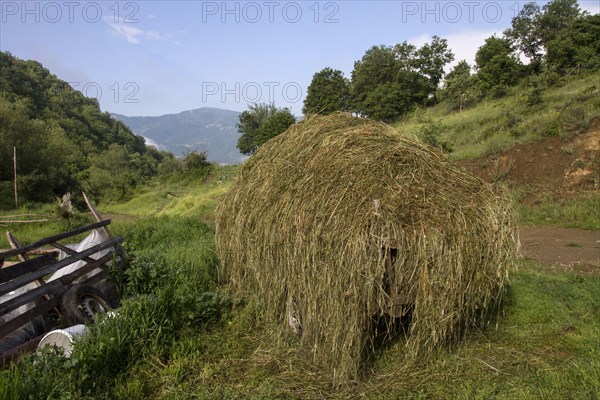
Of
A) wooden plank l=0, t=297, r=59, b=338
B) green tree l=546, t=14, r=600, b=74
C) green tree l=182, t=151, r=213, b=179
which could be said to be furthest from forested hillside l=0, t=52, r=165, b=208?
green tree l=546, t=14, r=600, b=74

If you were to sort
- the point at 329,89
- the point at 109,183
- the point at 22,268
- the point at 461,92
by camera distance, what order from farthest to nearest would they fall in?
the point at 329,89, the point at 109,183, the point at 461,92, the point at 22,268

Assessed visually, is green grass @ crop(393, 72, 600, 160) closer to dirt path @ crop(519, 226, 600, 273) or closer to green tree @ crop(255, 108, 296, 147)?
dirt path @ crop(519, 226, 600, 273)

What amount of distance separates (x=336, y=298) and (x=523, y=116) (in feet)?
64.2

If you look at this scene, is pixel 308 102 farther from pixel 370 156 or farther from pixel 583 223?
pixel 370 156

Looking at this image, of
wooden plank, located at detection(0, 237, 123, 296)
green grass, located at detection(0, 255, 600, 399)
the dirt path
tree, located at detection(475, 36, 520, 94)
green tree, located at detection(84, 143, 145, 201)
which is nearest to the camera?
green grass, located at detection(0, 255, 600, 399)

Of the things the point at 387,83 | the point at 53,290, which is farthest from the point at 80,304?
the point at 387,83

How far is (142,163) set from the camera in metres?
58.3

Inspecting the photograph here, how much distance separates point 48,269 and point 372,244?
12.8 ft

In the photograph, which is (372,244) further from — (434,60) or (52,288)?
(434,60)

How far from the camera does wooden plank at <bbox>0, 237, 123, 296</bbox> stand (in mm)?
4383

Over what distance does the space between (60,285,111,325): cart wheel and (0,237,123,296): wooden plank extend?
1.12 feet

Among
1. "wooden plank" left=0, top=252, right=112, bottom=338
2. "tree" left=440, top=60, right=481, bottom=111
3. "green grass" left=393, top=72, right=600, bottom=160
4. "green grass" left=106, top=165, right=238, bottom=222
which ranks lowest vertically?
"green grass" left=106, top=165, right=238, bottom=222

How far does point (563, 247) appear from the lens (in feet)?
30.1

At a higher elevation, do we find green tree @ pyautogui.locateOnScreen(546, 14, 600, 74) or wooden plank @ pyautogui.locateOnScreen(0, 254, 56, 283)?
green tree @ pyautogui.locateOnScreen(546, 14, 600, 74)
